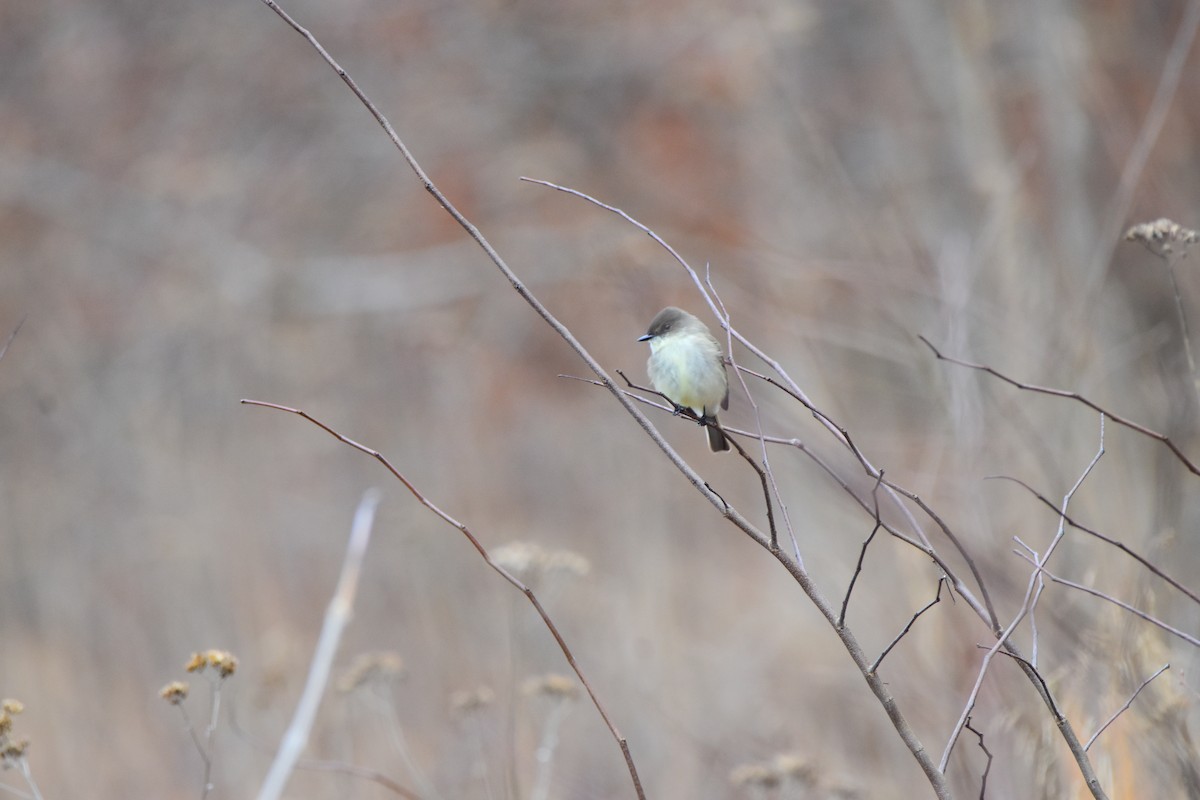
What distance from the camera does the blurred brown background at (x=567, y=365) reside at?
3379 millimetres

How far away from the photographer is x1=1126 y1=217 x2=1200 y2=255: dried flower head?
6.18ft

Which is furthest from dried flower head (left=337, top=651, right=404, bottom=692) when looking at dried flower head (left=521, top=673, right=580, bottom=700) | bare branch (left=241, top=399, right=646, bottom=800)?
bare branch (left=241, top=399, right=646, bottom=800)

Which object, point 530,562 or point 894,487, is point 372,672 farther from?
point 894,487

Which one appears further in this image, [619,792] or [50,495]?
[50,495]

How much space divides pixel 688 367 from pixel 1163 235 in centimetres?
116

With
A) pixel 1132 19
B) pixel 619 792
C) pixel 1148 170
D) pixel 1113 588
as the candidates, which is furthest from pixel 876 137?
pixel 1113 588

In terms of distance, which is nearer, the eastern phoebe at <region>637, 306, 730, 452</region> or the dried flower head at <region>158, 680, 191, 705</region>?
the dried flower head at <region>158, 680, 191, 705</region>

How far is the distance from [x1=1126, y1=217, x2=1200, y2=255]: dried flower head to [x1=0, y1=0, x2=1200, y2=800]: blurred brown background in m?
0.49

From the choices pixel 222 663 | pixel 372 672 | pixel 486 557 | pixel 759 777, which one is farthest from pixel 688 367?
pixel 486 557

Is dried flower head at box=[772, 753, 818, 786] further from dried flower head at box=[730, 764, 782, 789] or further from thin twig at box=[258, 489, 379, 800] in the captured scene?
thin twig at box=[258, 489, 379, 800]

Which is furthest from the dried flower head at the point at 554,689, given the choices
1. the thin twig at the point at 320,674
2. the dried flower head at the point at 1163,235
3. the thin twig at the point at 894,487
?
the dried flower head at the point at 1163,235

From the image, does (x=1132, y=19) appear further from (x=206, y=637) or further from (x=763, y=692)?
(x=206, y=637)

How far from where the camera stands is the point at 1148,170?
3.68 meters

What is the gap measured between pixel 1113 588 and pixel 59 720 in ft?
12.8
